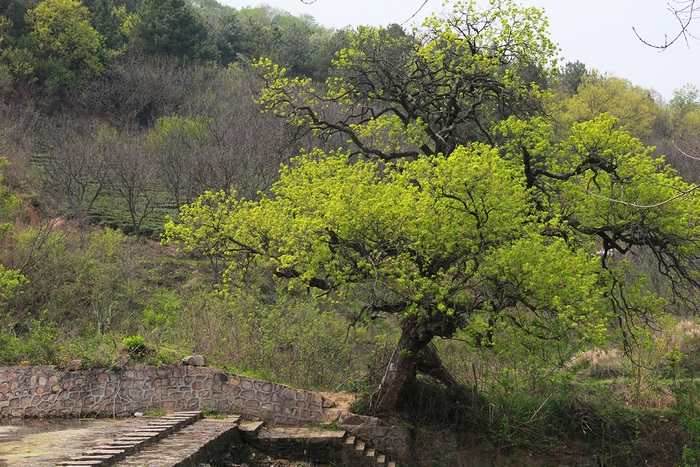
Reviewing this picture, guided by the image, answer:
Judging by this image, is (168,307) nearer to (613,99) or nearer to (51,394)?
(51,394)

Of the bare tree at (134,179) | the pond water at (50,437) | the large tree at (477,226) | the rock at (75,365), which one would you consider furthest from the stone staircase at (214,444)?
the bare tree at (134,179)

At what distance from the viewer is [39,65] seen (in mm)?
36875

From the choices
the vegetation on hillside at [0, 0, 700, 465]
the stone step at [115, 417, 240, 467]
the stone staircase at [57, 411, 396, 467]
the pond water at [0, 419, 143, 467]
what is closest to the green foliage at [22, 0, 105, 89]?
the vegetation on hillside at [0, 0, 700, 465]

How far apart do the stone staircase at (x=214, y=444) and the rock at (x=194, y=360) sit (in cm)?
100

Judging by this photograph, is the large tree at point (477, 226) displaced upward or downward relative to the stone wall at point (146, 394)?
upward

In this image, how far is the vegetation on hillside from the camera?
33.2 ft

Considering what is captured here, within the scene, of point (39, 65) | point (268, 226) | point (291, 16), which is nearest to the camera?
point (268, 226)

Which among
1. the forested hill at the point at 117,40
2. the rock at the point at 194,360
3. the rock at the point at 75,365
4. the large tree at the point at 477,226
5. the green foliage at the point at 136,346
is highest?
the forested hill at the point at 117,40

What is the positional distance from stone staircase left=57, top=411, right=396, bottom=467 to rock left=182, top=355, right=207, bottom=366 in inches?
39.4

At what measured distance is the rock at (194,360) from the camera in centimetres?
1176

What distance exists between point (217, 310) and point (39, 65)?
92.9 feet

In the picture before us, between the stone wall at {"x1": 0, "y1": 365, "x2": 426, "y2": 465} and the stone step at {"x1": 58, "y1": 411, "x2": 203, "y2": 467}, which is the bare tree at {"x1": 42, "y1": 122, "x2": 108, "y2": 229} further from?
the stone step at {"x1": 58, "y1": 411, "x2": 203, "y2": 467}

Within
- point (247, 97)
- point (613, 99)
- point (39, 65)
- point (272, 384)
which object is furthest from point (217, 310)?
point (613, 99)

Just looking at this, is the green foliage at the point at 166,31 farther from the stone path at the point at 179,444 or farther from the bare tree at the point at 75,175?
the stone path at the point at 179,444
